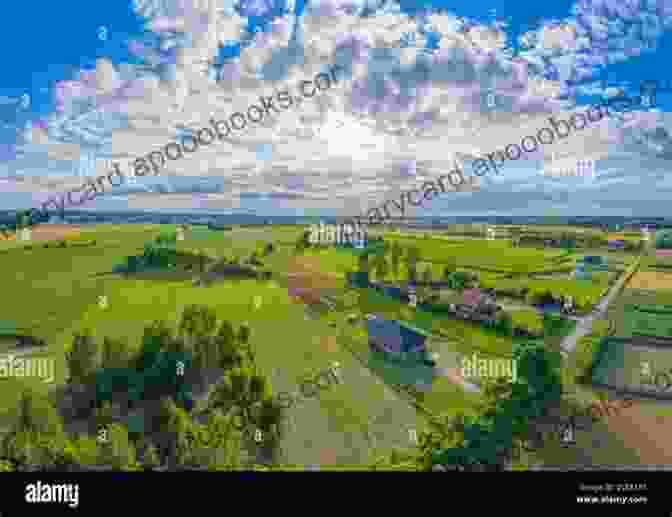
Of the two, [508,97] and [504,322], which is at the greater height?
[508,97]

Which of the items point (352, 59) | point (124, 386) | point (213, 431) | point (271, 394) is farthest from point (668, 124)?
point (124, 386)

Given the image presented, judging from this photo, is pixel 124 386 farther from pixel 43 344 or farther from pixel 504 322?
pixel 504 322

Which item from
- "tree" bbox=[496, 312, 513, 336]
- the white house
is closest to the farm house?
"tree" bbox=[496, 312, 513, 336]

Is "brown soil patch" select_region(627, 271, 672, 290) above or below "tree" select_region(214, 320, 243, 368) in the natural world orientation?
above

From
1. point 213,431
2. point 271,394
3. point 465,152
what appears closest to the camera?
point 213,431

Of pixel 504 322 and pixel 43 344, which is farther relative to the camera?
pixel 504 322

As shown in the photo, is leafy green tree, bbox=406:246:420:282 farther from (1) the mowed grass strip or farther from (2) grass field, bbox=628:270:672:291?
(2) grass field, bbox=628:270:672:291

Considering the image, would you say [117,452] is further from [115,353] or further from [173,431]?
[115,353]
